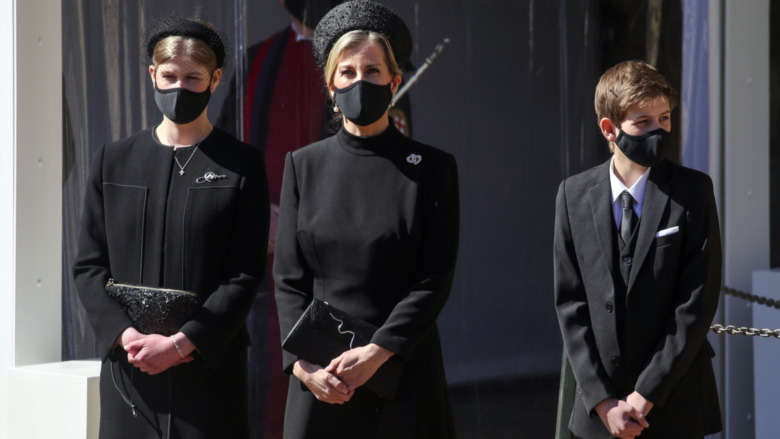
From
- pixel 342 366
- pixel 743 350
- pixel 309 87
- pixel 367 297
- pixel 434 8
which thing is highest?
pixel 434 8

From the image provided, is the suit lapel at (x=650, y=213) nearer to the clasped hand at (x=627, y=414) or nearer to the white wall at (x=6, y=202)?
the clasped hand at (x=627, y=414)

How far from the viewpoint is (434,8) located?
5.04 m

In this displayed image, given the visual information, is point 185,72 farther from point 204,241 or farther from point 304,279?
point 304,279

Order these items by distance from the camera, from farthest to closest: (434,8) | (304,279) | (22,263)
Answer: (434,8) → (22,263) → (304,279)

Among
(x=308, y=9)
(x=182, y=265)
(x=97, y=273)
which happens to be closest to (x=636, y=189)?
(x=182, y=265)

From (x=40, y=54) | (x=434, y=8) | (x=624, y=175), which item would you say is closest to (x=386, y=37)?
(x=624, y=175)

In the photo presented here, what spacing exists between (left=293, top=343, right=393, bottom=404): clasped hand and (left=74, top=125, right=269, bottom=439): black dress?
1.41 feet

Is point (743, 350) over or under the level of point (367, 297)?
under

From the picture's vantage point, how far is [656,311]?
2.72m

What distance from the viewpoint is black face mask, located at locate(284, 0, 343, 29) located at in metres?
4.57

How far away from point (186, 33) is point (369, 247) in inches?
36.7

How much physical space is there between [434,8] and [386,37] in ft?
7.71

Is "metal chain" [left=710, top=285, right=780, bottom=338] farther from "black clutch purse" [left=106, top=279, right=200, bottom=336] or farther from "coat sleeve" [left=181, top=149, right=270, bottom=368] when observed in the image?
"black clutch purse" [left=106, top=279, right=200, bottom=336]

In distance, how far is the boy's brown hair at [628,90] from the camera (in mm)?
2793
